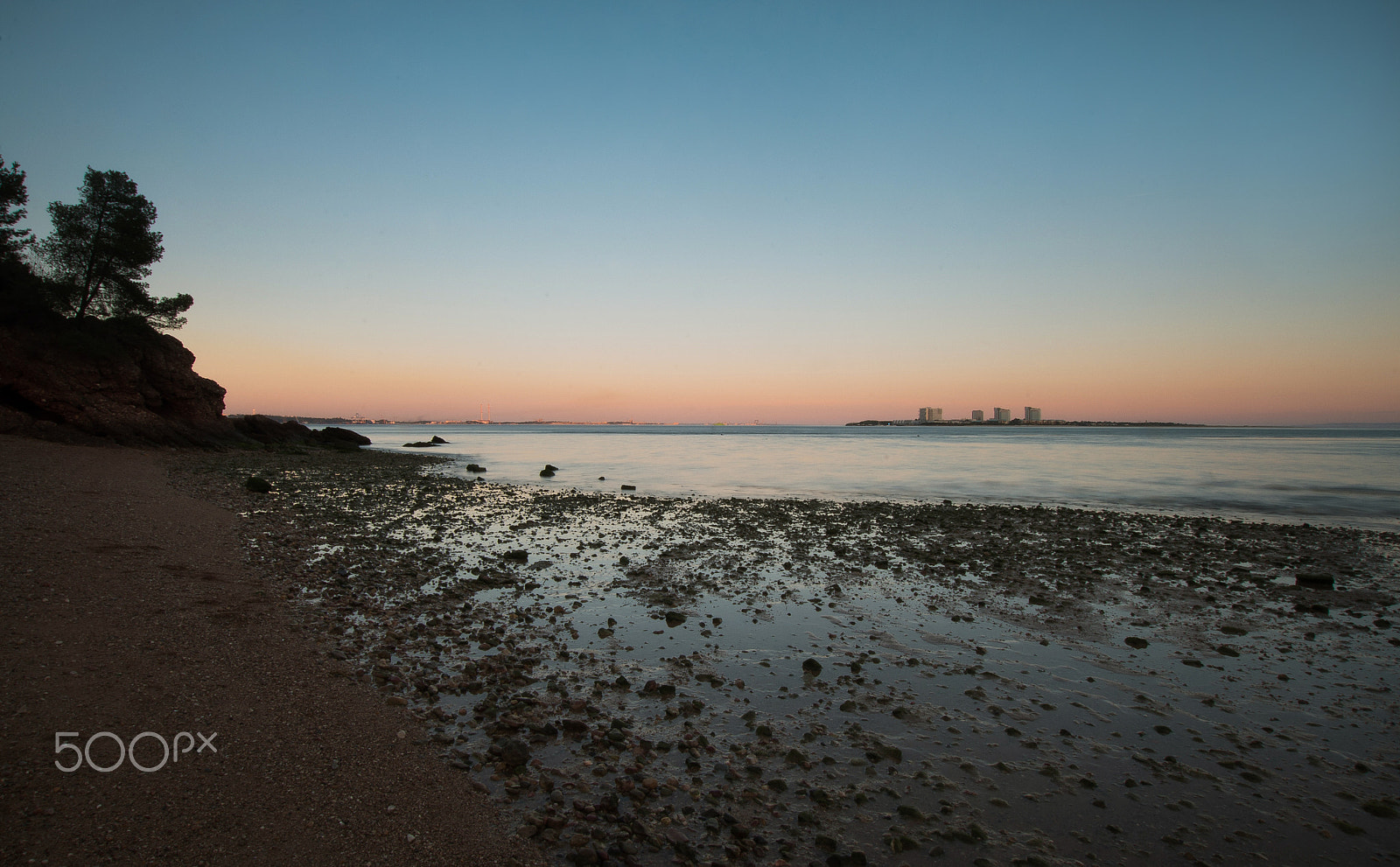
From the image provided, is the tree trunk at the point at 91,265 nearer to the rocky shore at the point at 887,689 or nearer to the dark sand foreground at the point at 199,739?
the rocky shore at the point at 887,689

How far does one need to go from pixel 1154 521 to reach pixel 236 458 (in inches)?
1955

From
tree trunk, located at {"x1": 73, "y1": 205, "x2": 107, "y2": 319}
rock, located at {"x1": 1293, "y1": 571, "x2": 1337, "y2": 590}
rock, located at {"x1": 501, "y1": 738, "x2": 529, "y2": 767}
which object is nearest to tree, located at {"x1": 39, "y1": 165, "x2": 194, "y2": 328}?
tree trunk, located at {"x1": 73, "y1": 205, "x2": 107, "y2": 319}

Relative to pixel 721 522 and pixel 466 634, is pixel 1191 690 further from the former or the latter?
pixel 721 522

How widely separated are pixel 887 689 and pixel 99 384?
48.7m

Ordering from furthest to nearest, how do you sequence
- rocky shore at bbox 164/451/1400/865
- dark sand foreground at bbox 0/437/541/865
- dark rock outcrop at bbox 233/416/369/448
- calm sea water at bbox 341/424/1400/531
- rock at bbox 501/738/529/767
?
dark rock outcrop at bbox 233/416/369/448 < calm sea water at bbox 341/424/1400/531 < rock at bbox 501/738/529/767 < rocky shore at bbox 164/451/1400/865 < dark sand foreground at bbox 0/437/541/865

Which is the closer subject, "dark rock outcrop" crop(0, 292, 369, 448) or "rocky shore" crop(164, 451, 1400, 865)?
"rocky shore" crop(164, 451, 1400, 865)

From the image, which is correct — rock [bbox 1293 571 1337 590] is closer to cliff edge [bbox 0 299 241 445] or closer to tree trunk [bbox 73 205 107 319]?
cliff edge [bbox 0 299 241 445]

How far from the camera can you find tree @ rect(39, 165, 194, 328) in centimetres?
3866

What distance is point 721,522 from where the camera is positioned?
2195cm

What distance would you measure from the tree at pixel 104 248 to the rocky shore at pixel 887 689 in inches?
1485

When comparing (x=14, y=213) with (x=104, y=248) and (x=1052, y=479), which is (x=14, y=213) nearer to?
(x=104, y=248)

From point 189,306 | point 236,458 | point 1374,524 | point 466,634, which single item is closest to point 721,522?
point 466,634

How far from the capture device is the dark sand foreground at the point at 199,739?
4.37m

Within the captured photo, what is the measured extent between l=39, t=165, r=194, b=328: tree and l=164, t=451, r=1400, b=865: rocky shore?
124ft
